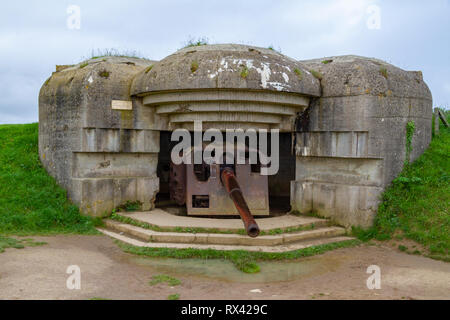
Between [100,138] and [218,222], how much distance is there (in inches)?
105

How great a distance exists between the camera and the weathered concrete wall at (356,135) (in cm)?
702

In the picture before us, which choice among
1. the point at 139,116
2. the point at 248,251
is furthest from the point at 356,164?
the point at 139,116

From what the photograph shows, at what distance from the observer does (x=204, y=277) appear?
15.6 feet

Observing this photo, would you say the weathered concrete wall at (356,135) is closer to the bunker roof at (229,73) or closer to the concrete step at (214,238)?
the bunker roof at (229,73)

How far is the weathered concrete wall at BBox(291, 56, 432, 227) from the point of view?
702 cm

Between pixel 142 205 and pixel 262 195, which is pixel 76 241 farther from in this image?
pixel 262 195

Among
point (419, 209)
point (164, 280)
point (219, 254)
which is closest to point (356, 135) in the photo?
point (419, 209)

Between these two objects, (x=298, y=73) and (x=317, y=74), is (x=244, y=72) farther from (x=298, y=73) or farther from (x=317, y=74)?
(x=317, y=74)

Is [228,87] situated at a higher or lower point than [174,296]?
higher

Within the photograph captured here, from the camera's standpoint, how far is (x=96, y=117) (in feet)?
24.2

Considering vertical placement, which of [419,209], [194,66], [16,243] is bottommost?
[16,243]

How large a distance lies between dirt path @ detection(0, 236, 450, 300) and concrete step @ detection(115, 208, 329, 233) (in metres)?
0.87

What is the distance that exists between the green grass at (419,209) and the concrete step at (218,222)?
3.03 feet

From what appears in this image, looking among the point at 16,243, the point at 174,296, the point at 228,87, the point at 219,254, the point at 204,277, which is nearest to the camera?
the point at 174,296
